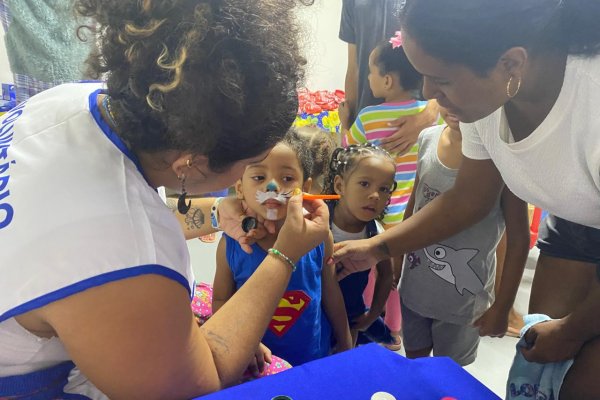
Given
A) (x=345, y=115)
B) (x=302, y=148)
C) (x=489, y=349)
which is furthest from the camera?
(x=345, y=115)

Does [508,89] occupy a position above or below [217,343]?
above

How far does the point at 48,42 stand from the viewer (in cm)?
198

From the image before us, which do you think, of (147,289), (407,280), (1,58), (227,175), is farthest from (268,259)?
(1,58)

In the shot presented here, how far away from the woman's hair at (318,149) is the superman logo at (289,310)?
1.19 ft

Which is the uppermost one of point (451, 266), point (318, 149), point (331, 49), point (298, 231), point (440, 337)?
point (331, 49)

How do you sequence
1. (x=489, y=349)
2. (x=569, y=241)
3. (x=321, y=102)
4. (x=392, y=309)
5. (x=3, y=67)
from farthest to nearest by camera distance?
(x=321, y=102) → (x=3, y=67) → (x=489, y=349) → (x=392, y=309) → (x=569, y=241)

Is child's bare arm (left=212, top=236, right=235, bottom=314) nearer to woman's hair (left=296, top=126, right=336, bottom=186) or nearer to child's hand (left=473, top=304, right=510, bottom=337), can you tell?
woman's hair (left=296, top=126, right=336, bottom=186)

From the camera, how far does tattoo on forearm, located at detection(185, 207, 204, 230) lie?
1538 mm

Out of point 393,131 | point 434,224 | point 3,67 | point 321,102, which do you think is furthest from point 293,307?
point 3,67

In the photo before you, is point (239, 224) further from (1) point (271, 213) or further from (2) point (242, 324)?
(2) point (242, 324)

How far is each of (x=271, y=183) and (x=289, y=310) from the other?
0.33 m

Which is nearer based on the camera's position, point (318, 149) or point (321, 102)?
point (318, 149)

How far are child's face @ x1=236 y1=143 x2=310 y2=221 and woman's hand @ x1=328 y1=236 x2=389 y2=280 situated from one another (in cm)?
20

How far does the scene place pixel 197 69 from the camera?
2.17 feet
